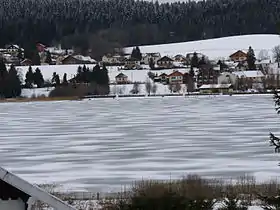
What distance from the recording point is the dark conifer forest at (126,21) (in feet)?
374

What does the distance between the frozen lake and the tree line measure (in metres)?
85.4

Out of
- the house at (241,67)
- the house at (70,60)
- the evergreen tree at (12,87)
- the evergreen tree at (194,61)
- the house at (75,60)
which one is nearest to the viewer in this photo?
the evergreen tree at (12,87)

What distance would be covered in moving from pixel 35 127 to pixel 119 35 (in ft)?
308

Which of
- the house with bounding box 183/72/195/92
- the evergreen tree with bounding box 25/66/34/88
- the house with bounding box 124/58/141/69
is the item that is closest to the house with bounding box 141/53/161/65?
the house with bounding box 124/58/141/69

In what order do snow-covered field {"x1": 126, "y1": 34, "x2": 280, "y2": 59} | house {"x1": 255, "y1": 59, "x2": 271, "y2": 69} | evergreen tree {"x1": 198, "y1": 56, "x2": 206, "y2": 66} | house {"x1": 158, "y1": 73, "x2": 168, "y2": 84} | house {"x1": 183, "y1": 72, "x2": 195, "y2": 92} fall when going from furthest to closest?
snow-covered field {"x1": 126, "y1": 34, "x2": 280, "y2": 59}
evergreen tree {"x1": 198, "y1": 56, "x2": 206, "y2": 66}
house {"x1": 255, "y1": 59, "x2": 271, "y2": 69}
house {"x1": 158, "y1": 73, "x2": 168, "y2": 84}
house {"x1": 183, "y1": 72, "x2": 195, "y2": 92}

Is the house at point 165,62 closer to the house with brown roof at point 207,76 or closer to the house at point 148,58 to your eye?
the house at point 148,58

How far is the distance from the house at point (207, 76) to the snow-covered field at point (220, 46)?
1121 inches

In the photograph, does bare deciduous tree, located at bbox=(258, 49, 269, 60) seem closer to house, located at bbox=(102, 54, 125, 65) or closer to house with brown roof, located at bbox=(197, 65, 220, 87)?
house with brown roof, located at bbox=(197, 65, 220, 87)

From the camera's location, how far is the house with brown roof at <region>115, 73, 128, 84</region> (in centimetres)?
7369

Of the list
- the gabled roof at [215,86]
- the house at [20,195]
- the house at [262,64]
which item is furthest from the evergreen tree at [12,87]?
the house at [20,195]

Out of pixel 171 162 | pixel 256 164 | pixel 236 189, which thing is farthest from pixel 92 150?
pixel 236 189

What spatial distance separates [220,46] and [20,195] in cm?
11325

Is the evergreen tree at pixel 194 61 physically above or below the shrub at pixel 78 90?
above

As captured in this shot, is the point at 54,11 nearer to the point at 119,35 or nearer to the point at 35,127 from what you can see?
the point at 119,35
